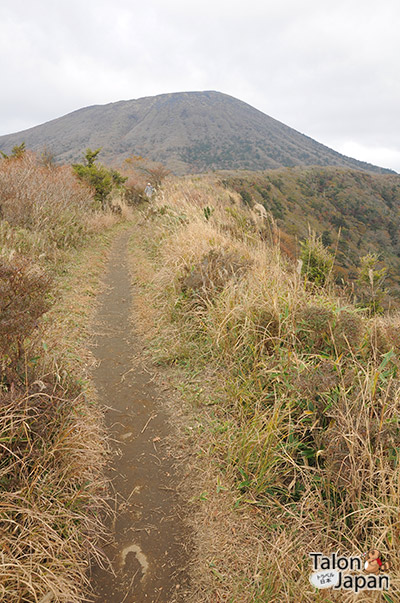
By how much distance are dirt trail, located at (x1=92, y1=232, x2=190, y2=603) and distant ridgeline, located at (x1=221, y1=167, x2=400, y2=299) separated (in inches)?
953

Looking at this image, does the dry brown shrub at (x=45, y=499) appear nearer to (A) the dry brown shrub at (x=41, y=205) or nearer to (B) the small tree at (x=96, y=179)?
(A) the dry brown shrub at (x=41, y=205)

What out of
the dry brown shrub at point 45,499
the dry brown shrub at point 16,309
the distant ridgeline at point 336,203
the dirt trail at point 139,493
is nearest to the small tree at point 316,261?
the dirt trail at point 139,493

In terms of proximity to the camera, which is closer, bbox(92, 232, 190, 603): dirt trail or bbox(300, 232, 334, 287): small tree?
bbox(92, 232, 190, 603): dirt trail

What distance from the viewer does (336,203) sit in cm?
4216

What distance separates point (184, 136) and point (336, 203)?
73474 mm

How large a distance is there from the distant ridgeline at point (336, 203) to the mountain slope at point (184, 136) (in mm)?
28558

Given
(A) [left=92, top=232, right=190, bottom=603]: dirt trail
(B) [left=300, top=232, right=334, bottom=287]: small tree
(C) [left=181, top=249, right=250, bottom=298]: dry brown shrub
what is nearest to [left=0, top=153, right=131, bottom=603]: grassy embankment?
(A) [left=92, top=232, right=190, bottom=603]: dirt trail

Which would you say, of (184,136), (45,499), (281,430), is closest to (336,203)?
(281,430)

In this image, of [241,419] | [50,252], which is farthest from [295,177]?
[241,419]

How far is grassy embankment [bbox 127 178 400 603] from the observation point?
1.62 meters

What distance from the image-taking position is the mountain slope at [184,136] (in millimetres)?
81000

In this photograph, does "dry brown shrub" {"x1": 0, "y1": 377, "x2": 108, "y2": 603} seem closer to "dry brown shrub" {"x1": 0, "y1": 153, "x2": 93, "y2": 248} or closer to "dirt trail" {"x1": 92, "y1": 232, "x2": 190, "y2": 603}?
"dirt trail" {"x1": 92, "y1": 232, "x2": 190, "y2": 603}

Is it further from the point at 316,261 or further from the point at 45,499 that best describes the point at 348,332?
the point at 45,499

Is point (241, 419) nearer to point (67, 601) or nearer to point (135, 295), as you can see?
point (67, 601)
